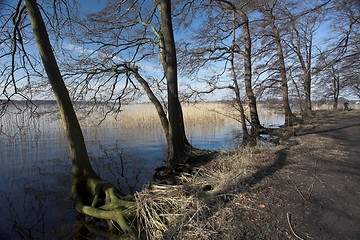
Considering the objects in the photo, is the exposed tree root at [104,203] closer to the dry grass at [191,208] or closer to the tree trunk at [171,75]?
the dry grass at [191,208]

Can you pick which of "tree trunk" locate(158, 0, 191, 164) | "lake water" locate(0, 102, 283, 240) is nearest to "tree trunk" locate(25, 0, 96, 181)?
"lake water" locate(0, 102, 283, 240)

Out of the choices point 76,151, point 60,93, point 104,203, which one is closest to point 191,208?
point 104,203

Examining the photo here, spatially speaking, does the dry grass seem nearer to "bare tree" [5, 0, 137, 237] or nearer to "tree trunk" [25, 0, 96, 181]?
"bare tree" [5, 0, 137, 237]

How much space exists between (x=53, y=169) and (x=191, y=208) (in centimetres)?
724

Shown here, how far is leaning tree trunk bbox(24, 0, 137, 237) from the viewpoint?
483 centimetres

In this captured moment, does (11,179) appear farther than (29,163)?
No

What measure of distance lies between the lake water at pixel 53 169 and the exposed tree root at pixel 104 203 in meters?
0.41

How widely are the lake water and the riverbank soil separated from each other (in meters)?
3.41

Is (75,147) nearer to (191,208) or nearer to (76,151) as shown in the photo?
(76,151)

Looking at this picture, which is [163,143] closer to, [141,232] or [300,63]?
[141,232]

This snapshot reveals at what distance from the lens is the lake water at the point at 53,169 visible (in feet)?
16.0

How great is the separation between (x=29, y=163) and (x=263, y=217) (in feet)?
32.5

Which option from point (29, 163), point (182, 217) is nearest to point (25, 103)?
point (29, 163)

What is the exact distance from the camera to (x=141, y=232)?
12.5ft
